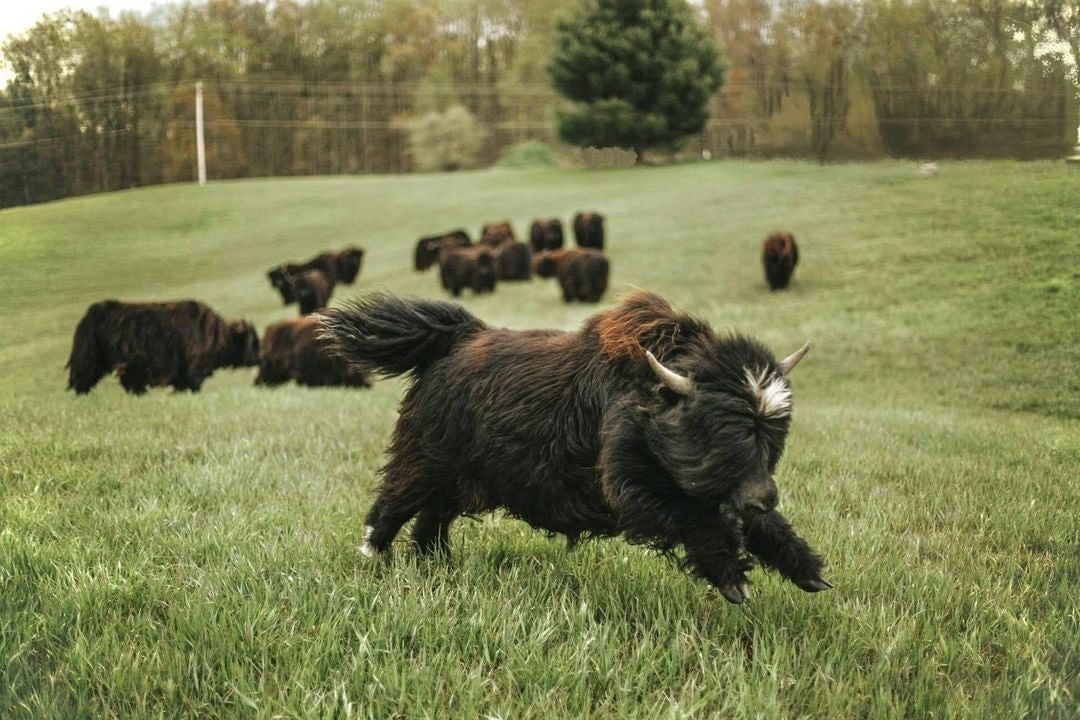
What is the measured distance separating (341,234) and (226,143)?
188 cm

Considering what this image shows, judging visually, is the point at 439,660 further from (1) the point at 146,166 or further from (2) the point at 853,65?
(2) the point at 853,65

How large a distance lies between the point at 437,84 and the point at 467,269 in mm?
2190

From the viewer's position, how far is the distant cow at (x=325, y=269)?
31.3ft

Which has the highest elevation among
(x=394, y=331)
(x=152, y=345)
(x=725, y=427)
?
(x=394, y=331)

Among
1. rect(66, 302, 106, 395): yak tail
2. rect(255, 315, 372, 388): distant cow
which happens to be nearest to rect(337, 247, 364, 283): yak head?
rect(255, 315, 372, 388): distant cow

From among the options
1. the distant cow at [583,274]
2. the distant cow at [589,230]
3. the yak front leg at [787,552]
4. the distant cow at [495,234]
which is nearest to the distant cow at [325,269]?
the distant cow at [495,234]

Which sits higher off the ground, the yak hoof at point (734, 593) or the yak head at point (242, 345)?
the yak head at point (242, 345)

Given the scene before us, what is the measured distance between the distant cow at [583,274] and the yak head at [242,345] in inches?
138

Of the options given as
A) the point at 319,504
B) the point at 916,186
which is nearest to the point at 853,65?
the point at 916,186

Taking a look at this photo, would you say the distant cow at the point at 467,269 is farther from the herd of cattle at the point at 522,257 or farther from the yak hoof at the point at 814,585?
the yak hoof at the point at 814,585

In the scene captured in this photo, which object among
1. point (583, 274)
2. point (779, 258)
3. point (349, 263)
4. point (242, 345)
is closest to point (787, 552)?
point (779, 258)

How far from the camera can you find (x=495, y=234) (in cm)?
1087

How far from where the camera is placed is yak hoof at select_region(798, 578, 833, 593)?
2.81m

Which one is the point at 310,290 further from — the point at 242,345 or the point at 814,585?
the point at 814,585
